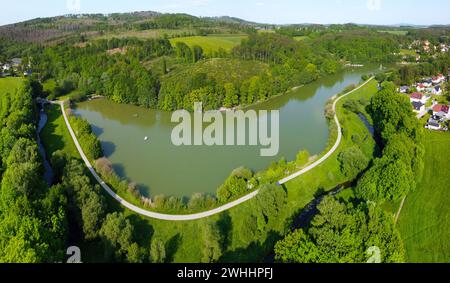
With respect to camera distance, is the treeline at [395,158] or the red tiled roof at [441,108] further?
the red tiled roof at [441,108]

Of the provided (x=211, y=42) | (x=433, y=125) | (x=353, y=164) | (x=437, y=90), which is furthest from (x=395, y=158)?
(x=211, y=42)

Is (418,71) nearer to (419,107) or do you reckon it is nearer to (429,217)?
(419,107)

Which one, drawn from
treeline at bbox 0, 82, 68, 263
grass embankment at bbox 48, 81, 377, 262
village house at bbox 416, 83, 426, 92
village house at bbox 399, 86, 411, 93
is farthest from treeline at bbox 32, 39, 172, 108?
village house at bbox 416, 83, 426, 92

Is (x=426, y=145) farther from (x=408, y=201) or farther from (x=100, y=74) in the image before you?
(x=100, y=74)

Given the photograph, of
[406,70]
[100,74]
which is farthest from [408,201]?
[100,74]

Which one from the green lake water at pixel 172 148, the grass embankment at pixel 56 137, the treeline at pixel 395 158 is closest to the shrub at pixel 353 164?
the treeline at pixel 395 158

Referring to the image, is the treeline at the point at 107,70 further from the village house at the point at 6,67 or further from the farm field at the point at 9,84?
the farm field at the point at 9,84
